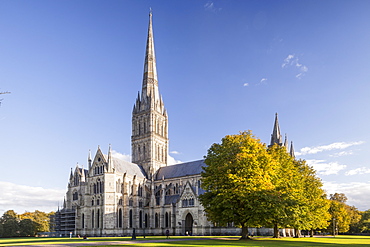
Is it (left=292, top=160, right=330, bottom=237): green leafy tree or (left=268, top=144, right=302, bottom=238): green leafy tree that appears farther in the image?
(left=292, top=160, right=330, bottom=237): green leafy tree

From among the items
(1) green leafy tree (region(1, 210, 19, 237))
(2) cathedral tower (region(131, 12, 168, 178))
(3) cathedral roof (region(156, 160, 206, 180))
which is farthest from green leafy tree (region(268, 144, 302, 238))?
(1) green leafy tree (region(1, 210, 19, 237))

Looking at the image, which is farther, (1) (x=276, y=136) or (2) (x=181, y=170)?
(1) (x=276, y=136)

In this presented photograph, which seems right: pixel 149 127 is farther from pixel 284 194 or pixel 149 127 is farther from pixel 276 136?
pixel 284 194

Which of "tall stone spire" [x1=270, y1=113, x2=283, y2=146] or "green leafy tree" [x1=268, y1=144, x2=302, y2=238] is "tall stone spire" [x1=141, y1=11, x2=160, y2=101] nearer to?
"tall stone spire" [x1=270, y1=113, x2=283, y2=146]

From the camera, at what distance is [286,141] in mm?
87688

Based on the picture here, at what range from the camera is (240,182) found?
38.9m

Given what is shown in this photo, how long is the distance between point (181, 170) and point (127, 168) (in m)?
13.4

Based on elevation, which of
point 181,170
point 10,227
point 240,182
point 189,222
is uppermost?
point 181,170

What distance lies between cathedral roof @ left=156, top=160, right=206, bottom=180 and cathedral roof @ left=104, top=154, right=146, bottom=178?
4959 mm

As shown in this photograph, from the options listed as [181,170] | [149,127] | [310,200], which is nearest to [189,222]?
[181,170]

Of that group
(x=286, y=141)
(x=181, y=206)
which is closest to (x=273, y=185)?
(x=181, y=206)

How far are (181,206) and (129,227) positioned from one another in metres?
16.0

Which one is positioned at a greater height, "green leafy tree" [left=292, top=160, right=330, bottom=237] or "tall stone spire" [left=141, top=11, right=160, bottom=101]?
"tall stone spire" [left=141, top=11, right=160, bottom=101]

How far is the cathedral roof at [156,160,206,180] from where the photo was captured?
269 ft
